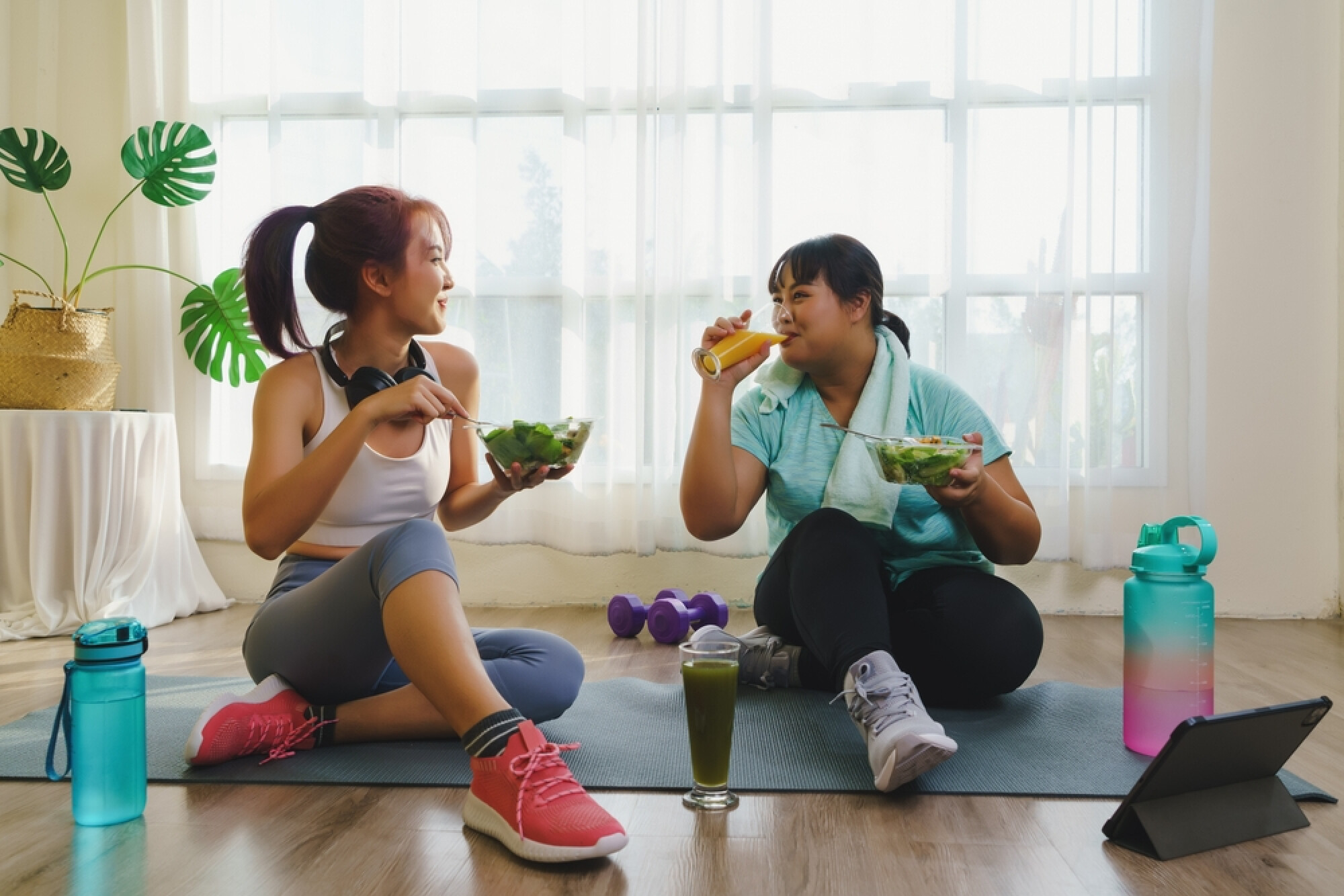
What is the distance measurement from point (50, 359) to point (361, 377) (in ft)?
5.81

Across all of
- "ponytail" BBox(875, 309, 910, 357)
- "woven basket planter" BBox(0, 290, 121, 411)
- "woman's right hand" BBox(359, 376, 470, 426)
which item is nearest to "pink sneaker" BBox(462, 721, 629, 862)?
"woman's right hand" BBox(359, 376, 470, 426)

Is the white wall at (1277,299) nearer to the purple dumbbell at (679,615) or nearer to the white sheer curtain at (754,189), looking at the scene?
the white sheer curtain at (754,189)

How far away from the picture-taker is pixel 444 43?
3.24m

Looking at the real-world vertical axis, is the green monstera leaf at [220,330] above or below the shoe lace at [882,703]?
above

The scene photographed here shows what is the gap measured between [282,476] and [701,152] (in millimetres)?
→ 2032

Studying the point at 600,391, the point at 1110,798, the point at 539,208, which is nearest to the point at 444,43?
the point at 539,208

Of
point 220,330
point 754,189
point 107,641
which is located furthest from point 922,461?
point 220,330

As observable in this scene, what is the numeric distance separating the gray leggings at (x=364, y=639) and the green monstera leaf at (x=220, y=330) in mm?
1822

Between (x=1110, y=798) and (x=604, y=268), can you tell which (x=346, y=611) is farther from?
(x=604, y=268)

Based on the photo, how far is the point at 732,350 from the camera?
5.68 feet

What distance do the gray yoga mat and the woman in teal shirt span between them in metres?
0.10

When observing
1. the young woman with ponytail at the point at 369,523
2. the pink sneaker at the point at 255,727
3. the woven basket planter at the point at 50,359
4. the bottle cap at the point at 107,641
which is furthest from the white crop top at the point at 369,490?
the woven basket planter at the point at 50,359

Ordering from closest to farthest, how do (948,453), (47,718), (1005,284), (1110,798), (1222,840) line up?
(1222,840), (1110,798), (948,453), (47,718), (1005,284)

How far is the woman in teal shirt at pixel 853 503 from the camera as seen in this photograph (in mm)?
1647
